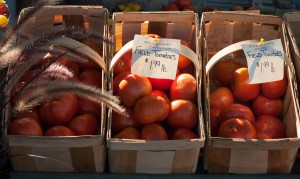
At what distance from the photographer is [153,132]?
1.47 meters

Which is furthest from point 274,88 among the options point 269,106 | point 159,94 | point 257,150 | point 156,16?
point 156,16

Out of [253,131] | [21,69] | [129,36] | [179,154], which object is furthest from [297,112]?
[21,69]

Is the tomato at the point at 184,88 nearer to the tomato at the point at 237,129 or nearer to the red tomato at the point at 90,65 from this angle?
the tomato at the point at 237,129

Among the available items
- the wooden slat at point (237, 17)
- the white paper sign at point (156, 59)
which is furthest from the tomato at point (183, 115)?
the wooden slat at point (237, 17)

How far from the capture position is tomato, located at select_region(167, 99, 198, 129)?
1535 millimetres

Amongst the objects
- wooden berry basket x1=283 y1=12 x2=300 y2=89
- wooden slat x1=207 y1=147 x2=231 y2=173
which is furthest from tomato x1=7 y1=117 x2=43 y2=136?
wooden berry basket x1=283 y1=12 x2=300 y2=89

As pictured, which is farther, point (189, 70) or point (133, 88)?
point (189, 70)

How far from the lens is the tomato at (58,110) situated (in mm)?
1520

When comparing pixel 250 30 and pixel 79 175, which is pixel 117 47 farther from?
pixel 79 175

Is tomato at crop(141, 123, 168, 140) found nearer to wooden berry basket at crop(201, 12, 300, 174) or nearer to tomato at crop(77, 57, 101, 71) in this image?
wooden berry basket at crop(201, 12, 300, 174)

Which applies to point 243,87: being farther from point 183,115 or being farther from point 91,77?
point 91,77

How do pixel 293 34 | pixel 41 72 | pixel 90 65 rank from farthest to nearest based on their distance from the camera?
pixel 293 34 → pixel 90 65 → pixel 41 72

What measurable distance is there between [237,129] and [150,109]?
0.28 metres

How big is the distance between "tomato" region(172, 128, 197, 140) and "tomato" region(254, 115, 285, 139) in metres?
0.25
